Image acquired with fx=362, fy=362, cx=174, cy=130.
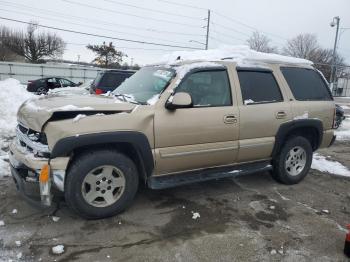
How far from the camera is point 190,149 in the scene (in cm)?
455

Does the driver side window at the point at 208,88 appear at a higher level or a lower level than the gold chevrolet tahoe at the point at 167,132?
higher

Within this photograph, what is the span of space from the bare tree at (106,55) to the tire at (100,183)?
4698cm

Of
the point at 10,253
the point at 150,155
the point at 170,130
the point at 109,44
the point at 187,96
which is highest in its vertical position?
the point at 109,44

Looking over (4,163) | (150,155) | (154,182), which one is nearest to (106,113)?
(150,155)

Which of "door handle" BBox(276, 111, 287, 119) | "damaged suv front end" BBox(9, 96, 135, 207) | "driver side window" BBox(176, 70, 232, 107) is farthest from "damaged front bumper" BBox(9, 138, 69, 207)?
"door handle" BBox(276, 111, 287, 119)

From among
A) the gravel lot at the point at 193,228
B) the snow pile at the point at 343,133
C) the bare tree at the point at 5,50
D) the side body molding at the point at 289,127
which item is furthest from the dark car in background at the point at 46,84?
the bare tree at the point at 5,50

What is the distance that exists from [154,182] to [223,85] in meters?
1.62

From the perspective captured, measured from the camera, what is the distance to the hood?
3.81 metres

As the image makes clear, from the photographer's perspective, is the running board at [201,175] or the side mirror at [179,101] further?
the running board at [201,175]

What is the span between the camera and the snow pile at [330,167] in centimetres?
684

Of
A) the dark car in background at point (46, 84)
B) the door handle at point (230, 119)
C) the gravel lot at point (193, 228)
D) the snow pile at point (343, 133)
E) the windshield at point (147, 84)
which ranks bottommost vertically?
the gravel lot at point (193, 228)

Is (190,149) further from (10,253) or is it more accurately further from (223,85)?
(10,253)

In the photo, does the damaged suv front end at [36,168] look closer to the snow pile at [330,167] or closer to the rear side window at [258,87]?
the rear side window at [258,87]

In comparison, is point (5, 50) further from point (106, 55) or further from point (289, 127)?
point (289, 127)
